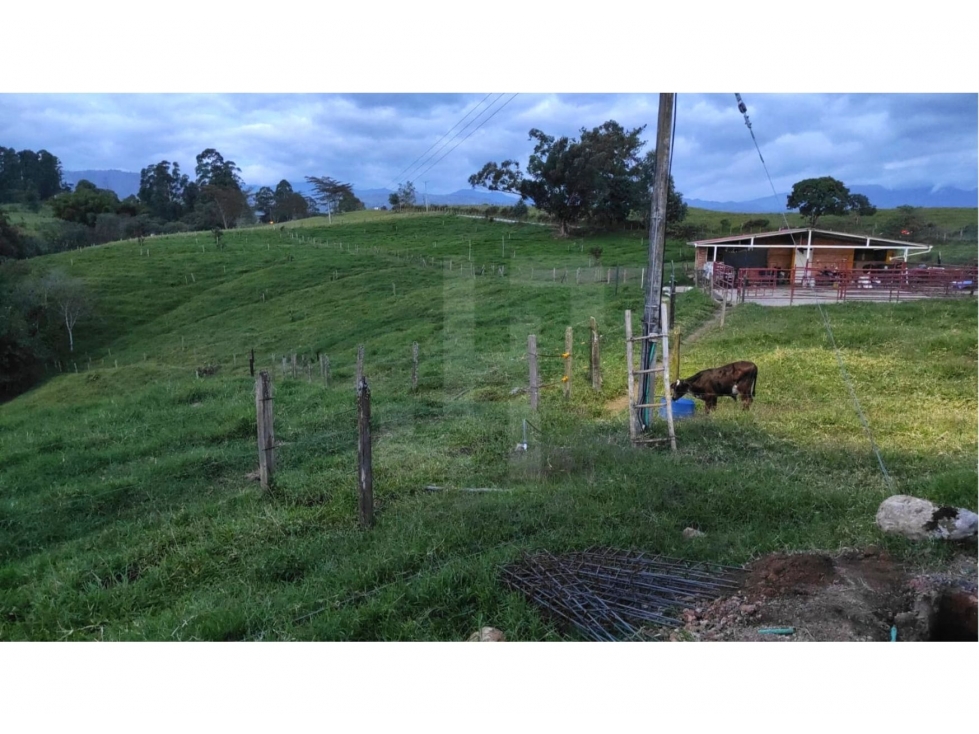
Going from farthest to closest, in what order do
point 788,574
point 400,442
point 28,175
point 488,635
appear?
point 400,442 < point 28,175 < point 788,574 < point 488,635

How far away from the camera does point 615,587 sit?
10.3 ft

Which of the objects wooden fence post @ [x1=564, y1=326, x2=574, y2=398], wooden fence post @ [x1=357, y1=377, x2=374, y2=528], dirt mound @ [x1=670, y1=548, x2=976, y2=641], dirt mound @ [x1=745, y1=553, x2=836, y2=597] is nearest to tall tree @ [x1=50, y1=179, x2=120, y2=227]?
wooden fence post @ [x1=357, y1=377, x2=374, y2=528]

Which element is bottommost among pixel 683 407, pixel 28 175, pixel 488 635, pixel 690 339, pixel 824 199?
pixel 488 635

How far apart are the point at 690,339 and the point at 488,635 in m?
4.93

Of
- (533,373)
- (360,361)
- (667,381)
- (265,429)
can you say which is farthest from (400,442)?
(667,381)

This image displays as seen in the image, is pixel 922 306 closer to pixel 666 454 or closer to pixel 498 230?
pixel 666 454

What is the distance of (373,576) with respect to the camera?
3.23m

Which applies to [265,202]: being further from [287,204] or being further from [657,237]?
[657,237]

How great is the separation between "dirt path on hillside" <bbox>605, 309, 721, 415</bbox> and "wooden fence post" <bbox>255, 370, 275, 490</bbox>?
119 inches

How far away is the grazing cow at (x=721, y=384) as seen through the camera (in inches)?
223

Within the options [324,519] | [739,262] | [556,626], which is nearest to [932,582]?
[556,626]

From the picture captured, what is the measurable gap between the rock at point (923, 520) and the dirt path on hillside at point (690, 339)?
8.63ft

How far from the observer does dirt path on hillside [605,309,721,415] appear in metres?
5.94

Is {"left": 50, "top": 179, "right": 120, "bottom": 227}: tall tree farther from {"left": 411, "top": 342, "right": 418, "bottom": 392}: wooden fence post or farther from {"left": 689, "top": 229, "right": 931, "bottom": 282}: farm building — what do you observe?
{"left": 689, "top": 229, "right": 931, "bottom": 282}: farm building
